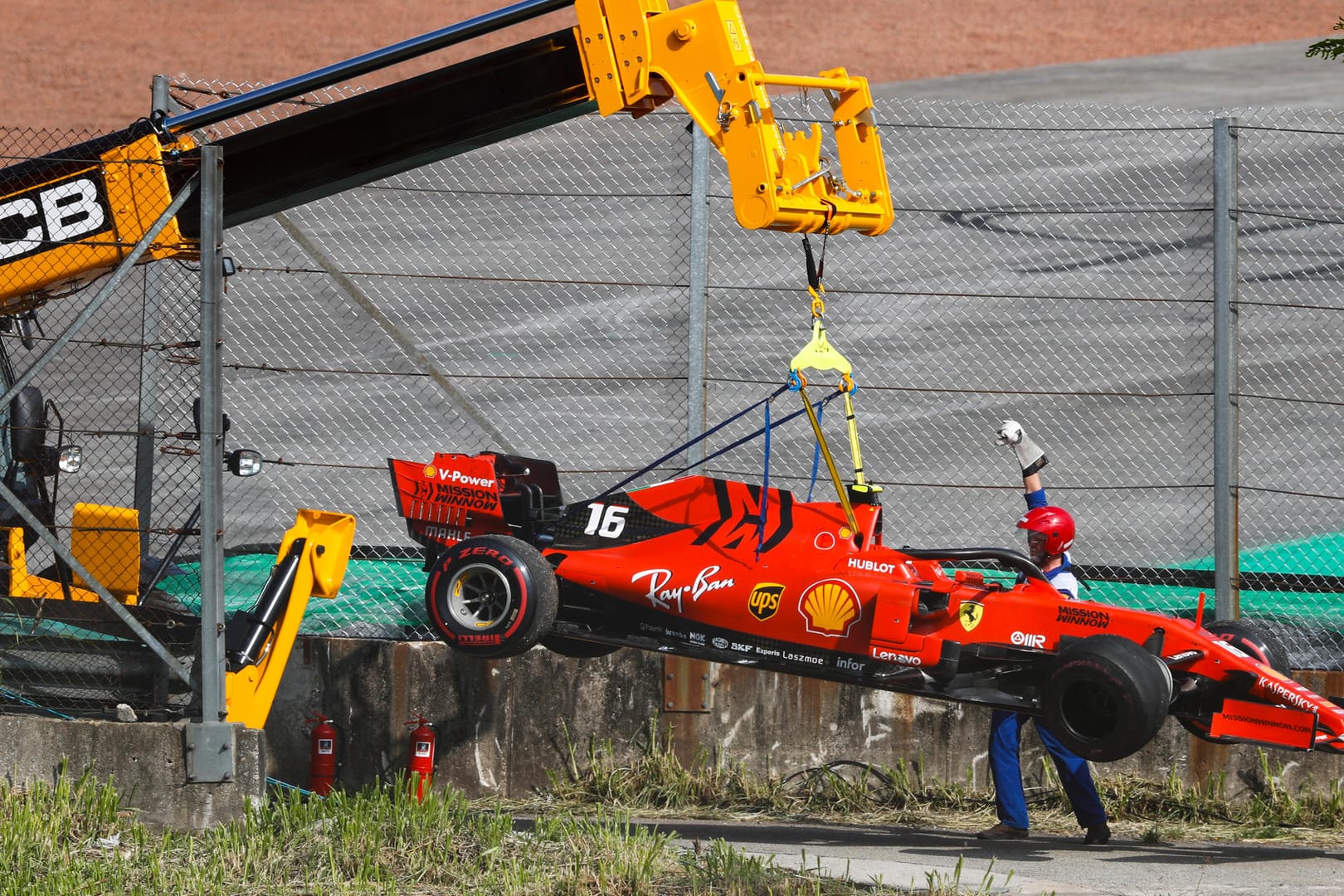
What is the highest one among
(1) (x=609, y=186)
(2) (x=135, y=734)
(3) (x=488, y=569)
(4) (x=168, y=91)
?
(1) (x=609, y=186)

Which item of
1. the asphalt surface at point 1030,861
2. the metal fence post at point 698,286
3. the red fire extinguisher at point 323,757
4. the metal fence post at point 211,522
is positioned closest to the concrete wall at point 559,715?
the red fire extinguisher at point 323,757

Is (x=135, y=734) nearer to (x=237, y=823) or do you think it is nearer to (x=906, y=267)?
(x=237, y=823)

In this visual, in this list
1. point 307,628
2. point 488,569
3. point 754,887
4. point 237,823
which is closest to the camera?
point 754,887

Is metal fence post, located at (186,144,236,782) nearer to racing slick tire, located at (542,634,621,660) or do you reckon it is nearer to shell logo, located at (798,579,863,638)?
racing slick tire, located at (542,634,621,660)

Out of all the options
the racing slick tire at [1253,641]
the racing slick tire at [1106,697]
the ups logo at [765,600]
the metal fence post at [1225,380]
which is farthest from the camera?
the metal fence post at [1225,380]

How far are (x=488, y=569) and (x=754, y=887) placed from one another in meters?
2.39

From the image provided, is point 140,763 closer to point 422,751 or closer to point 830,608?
point 422,751

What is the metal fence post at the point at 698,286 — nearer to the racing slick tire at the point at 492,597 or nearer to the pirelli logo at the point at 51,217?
the racing slick tire at the point at 492,597

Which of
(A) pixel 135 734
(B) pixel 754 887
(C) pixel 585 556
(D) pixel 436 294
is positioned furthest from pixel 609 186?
(B) pixel 754 887

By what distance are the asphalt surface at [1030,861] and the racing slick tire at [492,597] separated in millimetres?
1156

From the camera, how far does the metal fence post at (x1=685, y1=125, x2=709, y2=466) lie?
9828mm

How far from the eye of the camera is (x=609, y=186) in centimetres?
1711

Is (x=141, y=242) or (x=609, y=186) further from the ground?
(x=609, y=186)

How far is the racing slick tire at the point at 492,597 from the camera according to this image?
323 inches
